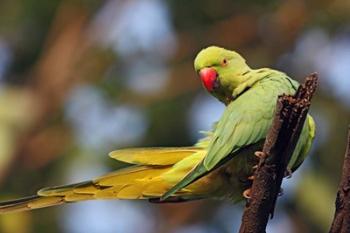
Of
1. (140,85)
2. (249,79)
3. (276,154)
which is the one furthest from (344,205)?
(140,85)

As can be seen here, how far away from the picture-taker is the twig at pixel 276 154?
6.26 feet

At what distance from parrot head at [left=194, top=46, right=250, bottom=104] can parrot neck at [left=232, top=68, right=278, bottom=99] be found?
12mm

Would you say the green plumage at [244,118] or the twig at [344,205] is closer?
the twig at [344,205]

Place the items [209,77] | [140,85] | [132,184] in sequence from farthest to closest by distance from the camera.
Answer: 1. [140,85]
2. [209,77]
3. [132,184]

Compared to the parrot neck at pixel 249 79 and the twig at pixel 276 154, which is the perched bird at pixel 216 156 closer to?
the parrot neck at pixel 249 79

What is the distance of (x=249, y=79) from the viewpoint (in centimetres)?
272

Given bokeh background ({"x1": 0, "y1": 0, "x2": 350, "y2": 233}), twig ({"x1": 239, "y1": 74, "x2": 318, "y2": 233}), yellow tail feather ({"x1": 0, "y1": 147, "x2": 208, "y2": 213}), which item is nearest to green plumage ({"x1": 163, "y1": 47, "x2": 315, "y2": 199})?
yellow tail feather ({"x1": 0, "y1": 147, "x2": 208, "y2": 213})

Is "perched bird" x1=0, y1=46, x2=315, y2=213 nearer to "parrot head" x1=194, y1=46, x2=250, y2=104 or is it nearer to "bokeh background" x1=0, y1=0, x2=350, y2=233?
"parrot head" x1=194, y1=46, x2=250, y2=104

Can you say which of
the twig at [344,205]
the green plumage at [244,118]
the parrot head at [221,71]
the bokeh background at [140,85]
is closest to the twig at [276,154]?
the twig at [344,205]

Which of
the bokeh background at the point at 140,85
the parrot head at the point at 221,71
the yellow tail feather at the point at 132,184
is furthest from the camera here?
the bokeh background at the point at 140,85

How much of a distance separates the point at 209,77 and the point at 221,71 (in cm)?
5

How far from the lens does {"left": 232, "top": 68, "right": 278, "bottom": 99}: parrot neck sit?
265 cm

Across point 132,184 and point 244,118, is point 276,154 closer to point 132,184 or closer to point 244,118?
point 244,118

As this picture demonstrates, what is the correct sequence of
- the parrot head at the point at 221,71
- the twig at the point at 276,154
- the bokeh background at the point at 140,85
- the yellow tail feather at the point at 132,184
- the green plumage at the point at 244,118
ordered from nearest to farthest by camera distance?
the twig at the point at 276,154, the green plumage at the point at 244,118, the yellow tail feather at the point at 132,184, the parrot head at the point at 221,71, the bokeh background at the point at 140,85
